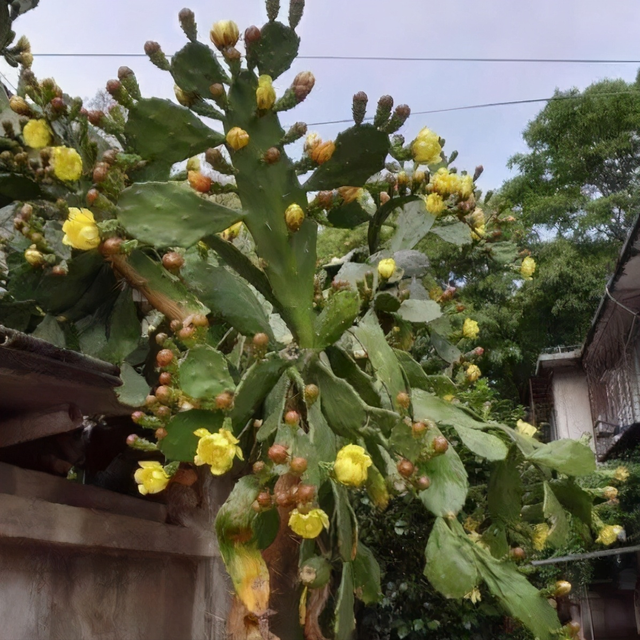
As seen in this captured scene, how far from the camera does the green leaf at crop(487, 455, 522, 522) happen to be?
6.25ft

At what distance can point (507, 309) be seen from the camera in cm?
1383

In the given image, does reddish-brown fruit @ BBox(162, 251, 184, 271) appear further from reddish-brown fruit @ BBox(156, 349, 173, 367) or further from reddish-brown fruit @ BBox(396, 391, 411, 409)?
reddish-brown fruit @ BBox(396, 391, 411, 409)

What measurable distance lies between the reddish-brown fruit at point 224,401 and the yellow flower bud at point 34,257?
2.17ft

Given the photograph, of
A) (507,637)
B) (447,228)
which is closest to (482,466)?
(507,637)

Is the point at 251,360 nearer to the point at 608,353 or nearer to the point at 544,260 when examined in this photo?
the point at 608,353

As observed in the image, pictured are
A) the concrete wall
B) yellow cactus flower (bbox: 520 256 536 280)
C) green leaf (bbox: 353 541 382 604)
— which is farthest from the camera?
the concrete wall

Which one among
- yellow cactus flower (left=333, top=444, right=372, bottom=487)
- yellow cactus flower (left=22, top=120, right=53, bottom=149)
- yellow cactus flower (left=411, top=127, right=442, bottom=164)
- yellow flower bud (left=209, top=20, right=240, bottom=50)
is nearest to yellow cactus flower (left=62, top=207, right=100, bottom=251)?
yellow cactus flower (left=22, top=120, right=53, bottom=149)

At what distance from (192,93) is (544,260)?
45.9 ft

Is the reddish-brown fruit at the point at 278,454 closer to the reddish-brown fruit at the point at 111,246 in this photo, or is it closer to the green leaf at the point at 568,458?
the reddish-brown fruit at the point at 111,246

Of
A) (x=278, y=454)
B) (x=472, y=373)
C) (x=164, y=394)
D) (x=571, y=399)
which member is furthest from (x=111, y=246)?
(x=571, y=399)

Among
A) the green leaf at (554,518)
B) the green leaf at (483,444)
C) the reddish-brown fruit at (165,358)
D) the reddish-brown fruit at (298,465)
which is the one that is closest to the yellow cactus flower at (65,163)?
the reddish-brown fruit at (165,358)

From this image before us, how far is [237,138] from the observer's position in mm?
1625

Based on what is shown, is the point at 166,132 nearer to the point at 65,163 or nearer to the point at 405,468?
the point at 65,163

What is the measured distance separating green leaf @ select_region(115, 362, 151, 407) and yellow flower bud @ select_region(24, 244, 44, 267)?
0.33m
